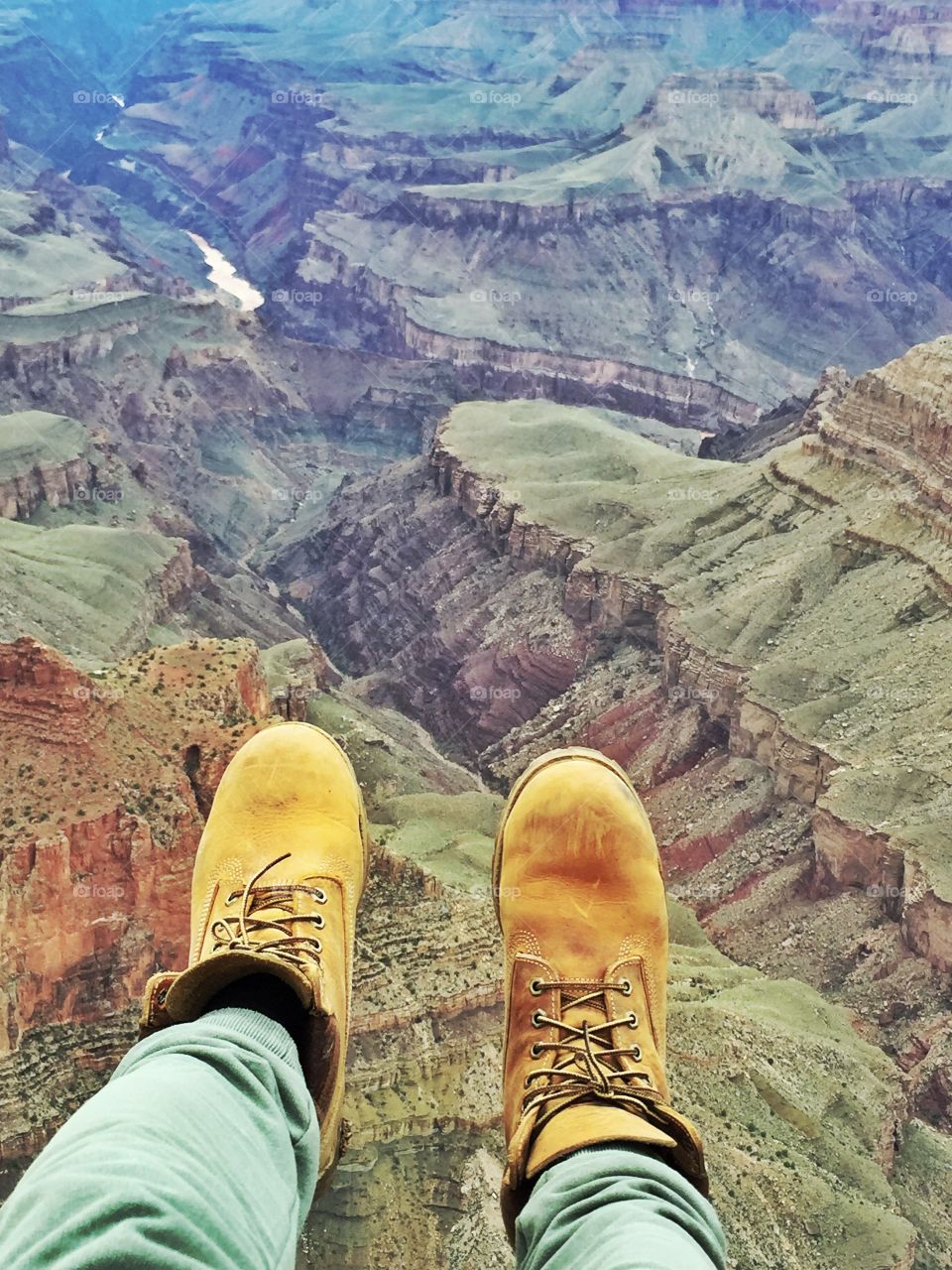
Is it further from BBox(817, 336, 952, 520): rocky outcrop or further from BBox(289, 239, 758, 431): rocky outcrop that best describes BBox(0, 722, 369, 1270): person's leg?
BBox(289, 239, 758, 431): rocky outcrop

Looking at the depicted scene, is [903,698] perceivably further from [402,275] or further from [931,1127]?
[402,275]

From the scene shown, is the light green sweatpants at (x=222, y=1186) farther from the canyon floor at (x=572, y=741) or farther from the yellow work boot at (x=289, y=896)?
the canyon floor at (x=572, y=741)

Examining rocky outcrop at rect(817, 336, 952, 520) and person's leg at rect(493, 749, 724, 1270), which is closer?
person's leg at rect(493, 749, 724, 1270)

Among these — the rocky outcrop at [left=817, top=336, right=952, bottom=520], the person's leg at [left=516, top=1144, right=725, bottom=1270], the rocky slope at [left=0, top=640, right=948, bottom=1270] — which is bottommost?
the rocky outcrop at [left=817, top=336, right=952, bottom=520]

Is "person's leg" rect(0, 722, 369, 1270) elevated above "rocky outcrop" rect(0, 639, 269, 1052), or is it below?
above

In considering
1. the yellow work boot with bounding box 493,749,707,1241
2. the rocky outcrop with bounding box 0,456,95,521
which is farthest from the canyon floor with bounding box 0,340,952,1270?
the yellow work boot with bounding box 493,749,707,1241

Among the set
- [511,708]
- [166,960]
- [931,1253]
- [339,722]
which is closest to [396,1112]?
[166,960]

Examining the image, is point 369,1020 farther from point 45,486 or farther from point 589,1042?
point 45,486
